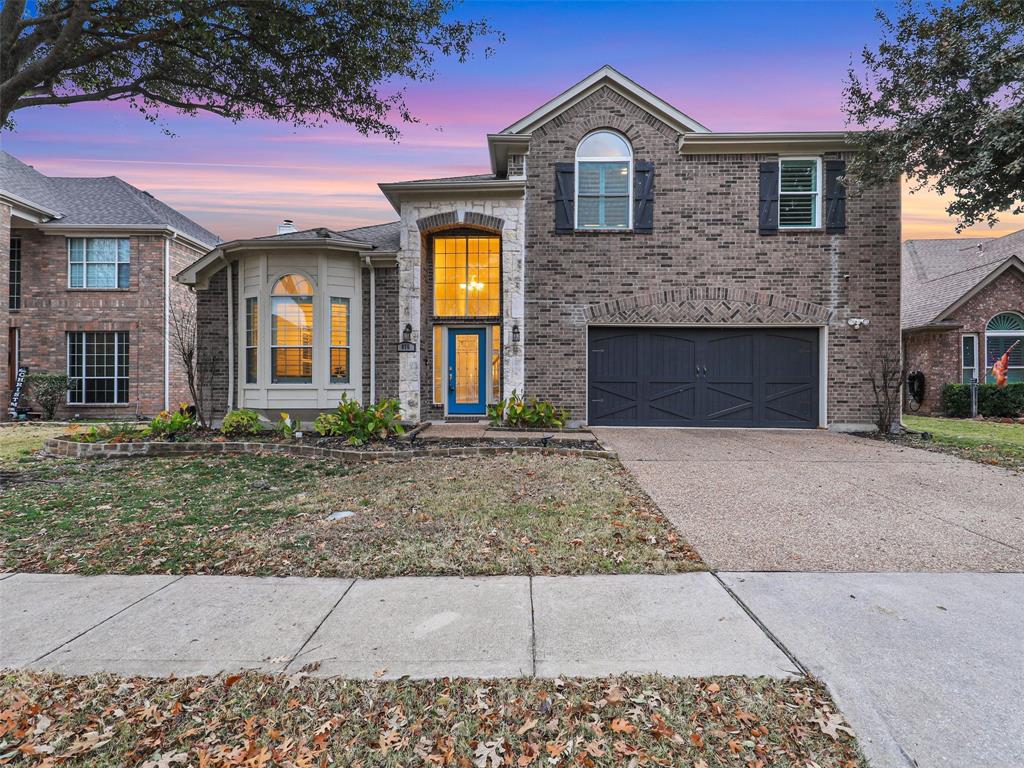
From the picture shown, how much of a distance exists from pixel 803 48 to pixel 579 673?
14021 mm

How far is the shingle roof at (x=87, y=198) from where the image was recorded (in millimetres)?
14836

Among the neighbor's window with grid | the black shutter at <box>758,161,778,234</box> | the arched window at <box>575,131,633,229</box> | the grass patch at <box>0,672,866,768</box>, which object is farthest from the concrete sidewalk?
the neighbor's window with grid

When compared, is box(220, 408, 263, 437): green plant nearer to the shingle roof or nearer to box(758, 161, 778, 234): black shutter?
the shingle roof

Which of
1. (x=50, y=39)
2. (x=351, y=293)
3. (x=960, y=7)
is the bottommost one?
(x=351, y=293)

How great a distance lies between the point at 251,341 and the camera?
10672 millimetres

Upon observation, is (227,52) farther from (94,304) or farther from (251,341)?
Answer: (94,304)

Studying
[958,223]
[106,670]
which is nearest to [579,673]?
[106,670]

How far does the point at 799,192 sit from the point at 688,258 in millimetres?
2875

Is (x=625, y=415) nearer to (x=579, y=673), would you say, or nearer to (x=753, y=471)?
(x=753, y=471)

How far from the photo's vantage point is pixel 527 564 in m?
3.57

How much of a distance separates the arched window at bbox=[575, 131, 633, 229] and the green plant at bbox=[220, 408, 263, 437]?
7.92 m

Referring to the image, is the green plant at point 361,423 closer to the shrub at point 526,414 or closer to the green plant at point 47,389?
the shrub at point 526,414

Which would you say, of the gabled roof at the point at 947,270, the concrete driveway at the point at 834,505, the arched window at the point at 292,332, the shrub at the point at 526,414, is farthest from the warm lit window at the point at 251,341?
the gabled roof at the point at 947,270

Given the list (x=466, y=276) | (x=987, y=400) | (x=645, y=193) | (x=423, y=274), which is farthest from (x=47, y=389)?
(x=987, y=400)
